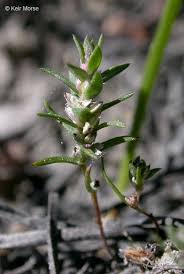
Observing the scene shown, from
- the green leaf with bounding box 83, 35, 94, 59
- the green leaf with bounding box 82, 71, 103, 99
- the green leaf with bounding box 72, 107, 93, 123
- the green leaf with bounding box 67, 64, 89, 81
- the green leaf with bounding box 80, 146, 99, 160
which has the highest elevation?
the green leaf with bounding box 83, 35, 94, 59

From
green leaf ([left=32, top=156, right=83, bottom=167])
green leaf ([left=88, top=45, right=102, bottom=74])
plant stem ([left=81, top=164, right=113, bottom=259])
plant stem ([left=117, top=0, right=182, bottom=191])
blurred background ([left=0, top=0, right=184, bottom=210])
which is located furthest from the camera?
blurred background ([left=0, top=0, right=184, bottom=210])

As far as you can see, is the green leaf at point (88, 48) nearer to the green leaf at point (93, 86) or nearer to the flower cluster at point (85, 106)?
the flower cluster at point (85, 106)

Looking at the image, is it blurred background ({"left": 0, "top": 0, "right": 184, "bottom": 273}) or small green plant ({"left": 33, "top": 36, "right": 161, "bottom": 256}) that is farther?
blurred background ({"left": 0, "top": 0, "right": 184, "bottom": 273})

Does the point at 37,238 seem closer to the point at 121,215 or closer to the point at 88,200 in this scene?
the point at 121,215

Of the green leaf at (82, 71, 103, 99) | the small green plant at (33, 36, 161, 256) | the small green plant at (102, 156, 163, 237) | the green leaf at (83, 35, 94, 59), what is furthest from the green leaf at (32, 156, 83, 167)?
the green leaf at (83, 35, 94, 59)

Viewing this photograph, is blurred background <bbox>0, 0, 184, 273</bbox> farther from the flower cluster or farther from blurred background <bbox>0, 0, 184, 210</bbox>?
the flower cluster
